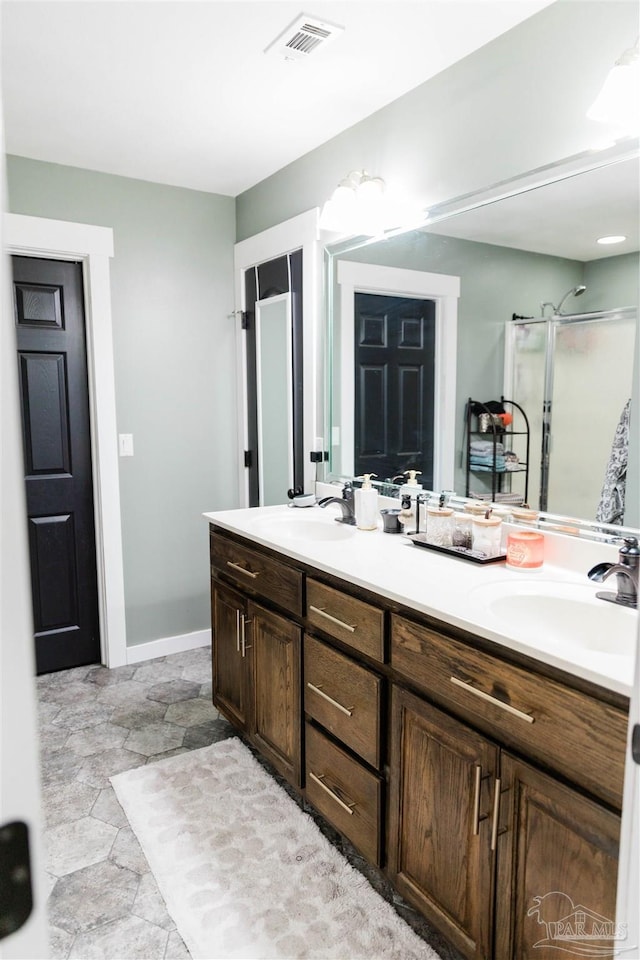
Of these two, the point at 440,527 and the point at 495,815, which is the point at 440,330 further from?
the point at 495,815

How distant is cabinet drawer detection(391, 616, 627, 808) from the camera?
1.09 meters

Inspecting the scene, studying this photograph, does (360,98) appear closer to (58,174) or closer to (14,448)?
(58,174)

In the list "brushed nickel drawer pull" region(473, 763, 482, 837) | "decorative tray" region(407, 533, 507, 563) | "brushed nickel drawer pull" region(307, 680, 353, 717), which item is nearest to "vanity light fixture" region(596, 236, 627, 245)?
"decorative tray" region(407, 533, 507, 563)

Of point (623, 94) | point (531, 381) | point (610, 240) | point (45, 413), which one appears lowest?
point (45, 413)

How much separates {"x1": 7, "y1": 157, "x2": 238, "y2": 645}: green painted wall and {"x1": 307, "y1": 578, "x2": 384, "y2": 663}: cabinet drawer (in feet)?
5.35

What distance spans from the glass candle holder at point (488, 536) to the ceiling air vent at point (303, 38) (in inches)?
58.5

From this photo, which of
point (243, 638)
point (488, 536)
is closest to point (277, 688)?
point (243, 638)

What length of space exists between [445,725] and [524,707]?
0.24 meters

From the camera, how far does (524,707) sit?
1.22 metres

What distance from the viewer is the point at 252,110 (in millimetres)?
2340

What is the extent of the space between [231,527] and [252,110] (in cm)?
154

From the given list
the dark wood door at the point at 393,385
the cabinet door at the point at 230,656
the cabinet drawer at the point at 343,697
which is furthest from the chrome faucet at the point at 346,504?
the cabinet drawer at the point at 343,697

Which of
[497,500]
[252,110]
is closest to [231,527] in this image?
[497,500]

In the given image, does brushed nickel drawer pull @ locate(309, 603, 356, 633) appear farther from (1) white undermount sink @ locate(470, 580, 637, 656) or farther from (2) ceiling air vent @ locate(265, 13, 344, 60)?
(2) ceiling air vent @ locate(265, 13, 344, 60)
